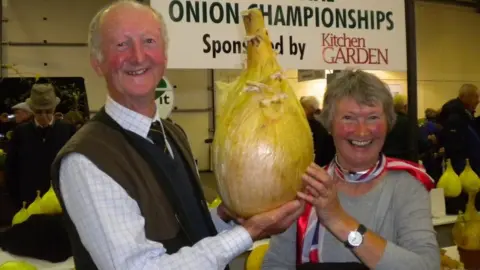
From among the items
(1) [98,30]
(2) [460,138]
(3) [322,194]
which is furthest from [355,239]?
(2) [460,138]

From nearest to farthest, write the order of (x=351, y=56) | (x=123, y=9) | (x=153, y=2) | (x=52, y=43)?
(x=123, y=9)
(x=153, y=2)
(x=351, y=56)
(x=52, y=43)

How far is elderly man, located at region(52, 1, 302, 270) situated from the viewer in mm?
1104

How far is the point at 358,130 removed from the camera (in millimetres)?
1530

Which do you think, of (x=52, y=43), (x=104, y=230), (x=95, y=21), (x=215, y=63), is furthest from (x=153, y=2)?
(x=52, y=43)

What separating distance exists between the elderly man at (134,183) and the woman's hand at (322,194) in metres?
0.06

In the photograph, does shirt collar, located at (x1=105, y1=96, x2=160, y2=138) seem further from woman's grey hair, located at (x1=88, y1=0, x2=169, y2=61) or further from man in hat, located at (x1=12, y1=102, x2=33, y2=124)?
man in hat, located at (x1=12, y1=102, x2=33, y2=124)

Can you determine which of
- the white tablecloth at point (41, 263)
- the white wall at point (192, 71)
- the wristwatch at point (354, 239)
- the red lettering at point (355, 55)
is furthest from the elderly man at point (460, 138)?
the white wall at point (192, 71)

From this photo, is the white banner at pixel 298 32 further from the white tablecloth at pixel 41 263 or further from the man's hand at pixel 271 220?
the man's hand at pixel 271 220

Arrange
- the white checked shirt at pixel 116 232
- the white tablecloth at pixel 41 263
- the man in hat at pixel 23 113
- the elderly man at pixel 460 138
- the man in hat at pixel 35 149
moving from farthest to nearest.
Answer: the man in hat at pixel 23 113 → the elderly man at pixel 460 138 → the man in hat at pixel 35 149 → the white tablecloth at pixel 41 263 → the white checked shirt at pixel 116 232

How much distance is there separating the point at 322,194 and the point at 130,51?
52 cm

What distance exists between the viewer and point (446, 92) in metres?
10.4

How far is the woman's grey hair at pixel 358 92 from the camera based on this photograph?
1.55 m

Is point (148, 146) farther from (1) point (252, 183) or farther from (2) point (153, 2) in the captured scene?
(2) point (153, 2)

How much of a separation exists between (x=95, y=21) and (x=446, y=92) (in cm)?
993
